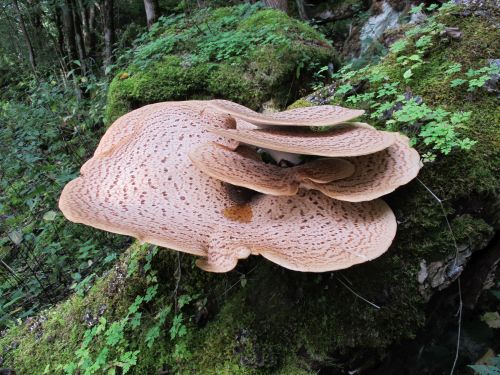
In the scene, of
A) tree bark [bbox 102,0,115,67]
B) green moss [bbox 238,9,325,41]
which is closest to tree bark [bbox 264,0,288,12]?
green moss [bbox 238,9,325,41]

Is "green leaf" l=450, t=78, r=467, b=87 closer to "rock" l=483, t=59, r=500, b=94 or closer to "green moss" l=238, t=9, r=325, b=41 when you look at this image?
"rock" l=483, t=59, r=500, b=94

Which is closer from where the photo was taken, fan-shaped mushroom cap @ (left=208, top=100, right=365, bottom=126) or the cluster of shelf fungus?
the cluster of shelf fungus

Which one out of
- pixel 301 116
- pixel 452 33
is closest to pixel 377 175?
pixel 301 116

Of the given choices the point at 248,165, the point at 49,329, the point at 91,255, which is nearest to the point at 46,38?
the point at 91,255

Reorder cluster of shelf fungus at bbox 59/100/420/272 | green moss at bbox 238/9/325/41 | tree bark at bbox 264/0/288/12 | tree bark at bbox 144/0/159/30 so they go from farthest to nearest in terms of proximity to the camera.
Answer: tree bark at bbox 144/0/159/30, tree bark at bbox 264/0/288/12, green moss at bbox 238/9/325/41, cluster of shelf fungus at bbox 59/100/420/272

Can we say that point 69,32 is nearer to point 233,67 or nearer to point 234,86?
point 233,67

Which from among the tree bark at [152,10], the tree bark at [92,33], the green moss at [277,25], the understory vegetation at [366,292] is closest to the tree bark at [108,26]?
the tree bark at [92,33]

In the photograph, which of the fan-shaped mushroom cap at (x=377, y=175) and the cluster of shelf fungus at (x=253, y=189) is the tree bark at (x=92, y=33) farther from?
the fan-shaped mushroom cap at (x=377, y=175)

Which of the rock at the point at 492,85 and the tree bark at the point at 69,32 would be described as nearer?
the rock at the point at 492,85
